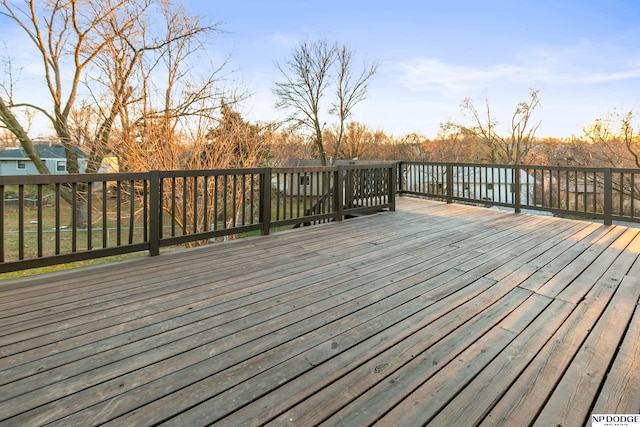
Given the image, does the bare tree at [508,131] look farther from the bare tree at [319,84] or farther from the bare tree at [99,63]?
the bare tree at [99,63]

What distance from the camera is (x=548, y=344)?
165 centimetres

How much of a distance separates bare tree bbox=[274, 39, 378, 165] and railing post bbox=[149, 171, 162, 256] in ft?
45.1

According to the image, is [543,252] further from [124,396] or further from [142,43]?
[142,43]

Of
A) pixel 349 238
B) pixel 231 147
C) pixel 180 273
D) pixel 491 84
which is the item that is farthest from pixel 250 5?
pixel 491 84

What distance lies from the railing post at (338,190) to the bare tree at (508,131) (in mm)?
17408

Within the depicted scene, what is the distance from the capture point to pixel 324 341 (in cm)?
168

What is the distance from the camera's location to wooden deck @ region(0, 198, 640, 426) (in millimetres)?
1223

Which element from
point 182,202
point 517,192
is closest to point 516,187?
point 517,192

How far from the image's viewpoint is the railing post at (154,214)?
10.4 feet

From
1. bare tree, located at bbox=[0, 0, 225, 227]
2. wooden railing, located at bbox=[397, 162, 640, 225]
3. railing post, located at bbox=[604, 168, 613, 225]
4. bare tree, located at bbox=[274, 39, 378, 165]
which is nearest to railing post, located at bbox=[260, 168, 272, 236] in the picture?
bare tree, located at bbox=[0, 0, 225, 227]

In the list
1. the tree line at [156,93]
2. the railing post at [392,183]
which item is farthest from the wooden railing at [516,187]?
the tree line at [156,93]

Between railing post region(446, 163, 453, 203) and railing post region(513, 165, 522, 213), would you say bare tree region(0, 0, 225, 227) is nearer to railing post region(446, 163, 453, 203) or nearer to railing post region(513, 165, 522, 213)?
railing post region(446, 163, 453, 203)

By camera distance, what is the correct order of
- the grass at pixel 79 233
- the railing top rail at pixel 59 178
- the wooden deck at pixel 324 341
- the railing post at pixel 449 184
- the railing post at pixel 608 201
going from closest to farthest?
the wooden deck at pixel 324 341, the railing top rail at pixel 59 178, the railing post at pixel 608 201, the grass at pixel 79 233, the railing post at pixel 449 184

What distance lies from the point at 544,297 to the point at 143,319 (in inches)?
102
